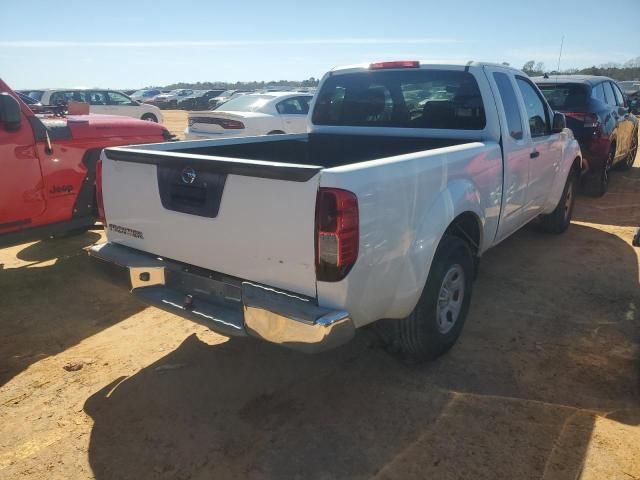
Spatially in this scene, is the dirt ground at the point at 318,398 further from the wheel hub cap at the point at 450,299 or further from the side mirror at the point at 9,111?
the side mirror at the point at 9,111

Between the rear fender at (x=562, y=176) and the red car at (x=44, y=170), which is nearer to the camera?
the red car at (x=44, y=170)

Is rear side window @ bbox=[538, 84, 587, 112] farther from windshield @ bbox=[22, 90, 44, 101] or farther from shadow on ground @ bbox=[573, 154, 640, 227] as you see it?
windshield @ bbox=[22, 90, 44, 101]

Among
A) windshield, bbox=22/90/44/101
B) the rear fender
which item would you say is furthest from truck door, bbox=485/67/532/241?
windshield, bbox=22/90/44/101

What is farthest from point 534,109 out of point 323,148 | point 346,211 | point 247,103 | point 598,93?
point 247,103

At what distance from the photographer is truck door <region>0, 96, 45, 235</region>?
4.31 metres

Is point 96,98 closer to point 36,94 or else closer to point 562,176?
point 36,94

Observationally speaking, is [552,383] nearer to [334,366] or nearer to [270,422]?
[334,366]

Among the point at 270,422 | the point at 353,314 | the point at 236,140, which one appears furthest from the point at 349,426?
the point at 236,140

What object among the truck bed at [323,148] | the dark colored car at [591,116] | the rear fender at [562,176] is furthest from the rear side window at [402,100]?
the dark colored car at [591,116]

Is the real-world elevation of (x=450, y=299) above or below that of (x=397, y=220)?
below

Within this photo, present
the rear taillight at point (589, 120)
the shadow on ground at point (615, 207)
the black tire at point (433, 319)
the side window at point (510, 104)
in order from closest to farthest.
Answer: the black tire at point (433, 319) < the side window at point (510, 104) < the shadow on ground at point (615, 207) < the rear taillight at point (589, 120)

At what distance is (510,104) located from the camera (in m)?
4.14

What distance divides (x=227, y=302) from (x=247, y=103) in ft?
30.1

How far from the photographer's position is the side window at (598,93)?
7735 millimetres
